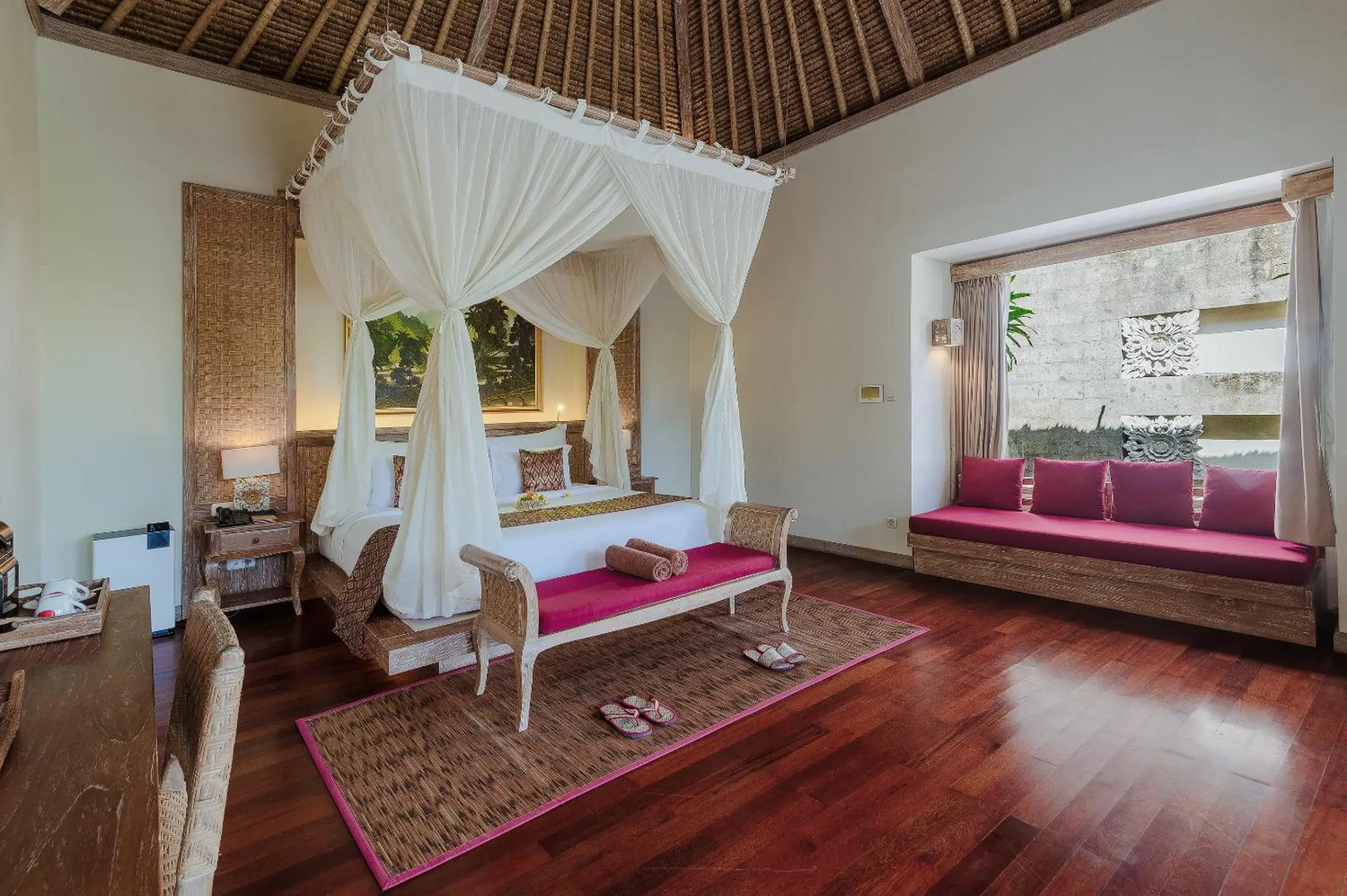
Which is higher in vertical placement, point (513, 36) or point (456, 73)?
point (513, 36)

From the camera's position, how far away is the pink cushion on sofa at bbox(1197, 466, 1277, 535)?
3988 mm

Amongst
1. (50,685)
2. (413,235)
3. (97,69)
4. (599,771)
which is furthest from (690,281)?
(97,69)

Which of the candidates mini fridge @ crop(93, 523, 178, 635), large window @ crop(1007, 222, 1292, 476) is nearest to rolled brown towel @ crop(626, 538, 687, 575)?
mini fridge @ crop(93, 523, 178, 635)

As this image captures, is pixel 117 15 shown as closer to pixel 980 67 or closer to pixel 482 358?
pixel 482 358

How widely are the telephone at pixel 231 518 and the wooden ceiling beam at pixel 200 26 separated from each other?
2937mm

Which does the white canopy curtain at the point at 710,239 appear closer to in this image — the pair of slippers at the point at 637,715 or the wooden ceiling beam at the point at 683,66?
the pair of slippers at the point at 637,715

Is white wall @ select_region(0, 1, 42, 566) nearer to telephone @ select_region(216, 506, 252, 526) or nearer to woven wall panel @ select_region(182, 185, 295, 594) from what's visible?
woven wall panel @ select_region(182, 185, 295, 594)

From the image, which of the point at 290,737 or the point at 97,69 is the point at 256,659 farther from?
the point at 97,69

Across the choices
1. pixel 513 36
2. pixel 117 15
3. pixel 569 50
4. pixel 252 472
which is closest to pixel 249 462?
pixel 252 472

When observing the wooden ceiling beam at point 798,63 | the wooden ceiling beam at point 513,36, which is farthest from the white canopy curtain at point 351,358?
the wooden ceiling beam at point 798,63

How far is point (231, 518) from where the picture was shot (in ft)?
13.5

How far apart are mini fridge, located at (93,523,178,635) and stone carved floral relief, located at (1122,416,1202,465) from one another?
6514mm

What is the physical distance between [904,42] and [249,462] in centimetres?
547

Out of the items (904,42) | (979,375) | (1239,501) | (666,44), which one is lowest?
(1239,501)
